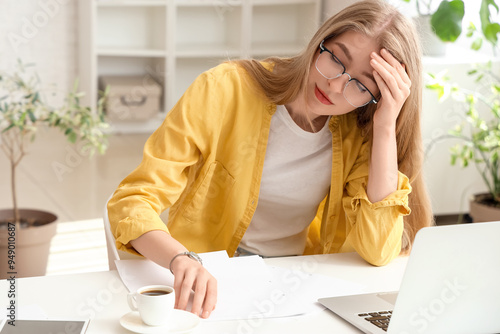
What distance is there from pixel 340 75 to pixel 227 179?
1.23ft

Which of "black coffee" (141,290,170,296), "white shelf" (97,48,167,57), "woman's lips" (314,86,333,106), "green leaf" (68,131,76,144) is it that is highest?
"woman's lips" (314,86,333,106)

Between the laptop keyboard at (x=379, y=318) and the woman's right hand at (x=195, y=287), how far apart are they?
26 centimetres

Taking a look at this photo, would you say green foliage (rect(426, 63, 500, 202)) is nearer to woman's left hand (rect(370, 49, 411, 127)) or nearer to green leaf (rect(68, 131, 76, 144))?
woman's left hand (rect(370, 49, 411, 127))

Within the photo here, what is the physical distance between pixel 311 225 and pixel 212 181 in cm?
37

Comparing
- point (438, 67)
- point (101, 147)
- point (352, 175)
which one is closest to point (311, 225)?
point (352, 175)

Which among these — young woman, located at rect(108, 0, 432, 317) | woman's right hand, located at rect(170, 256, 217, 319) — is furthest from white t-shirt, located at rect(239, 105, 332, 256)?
woman's right hand, located at rect(170, 256, 217, 319)

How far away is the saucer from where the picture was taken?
99 centimetres

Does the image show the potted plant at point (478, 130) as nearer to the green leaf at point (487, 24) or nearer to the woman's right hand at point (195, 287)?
the green leaf at point (487, 24)

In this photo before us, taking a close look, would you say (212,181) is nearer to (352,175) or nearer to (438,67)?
(352,175)

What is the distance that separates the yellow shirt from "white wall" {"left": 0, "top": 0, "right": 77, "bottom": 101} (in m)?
3.35

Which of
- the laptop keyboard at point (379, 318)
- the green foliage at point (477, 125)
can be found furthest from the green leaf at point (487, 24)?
the laptop keyboard at point (379, 318)

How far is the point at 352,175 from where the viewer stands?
5.24 feet

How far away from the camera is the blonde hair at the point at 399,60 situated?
140 cm

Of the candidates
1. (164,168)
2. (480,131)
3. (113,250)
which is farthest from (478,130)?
(113,250)
